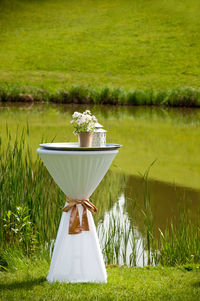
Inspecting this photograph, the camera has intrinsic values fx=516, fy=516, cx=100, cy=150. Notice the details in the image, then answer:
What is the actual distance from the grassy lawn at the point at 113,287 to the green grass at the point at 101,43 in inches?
962

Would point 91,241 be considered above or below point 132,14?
below

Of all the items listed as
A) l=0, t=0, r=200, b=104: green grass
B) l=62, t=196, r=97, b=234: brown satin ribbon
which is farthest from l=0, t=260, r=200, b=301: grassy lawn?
l=0, t=0, r=200, b=104: green grass

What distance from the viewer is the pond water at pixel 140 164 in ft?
19.6

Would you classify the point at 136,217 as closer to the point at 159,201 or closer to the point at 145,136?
the point at 159,201

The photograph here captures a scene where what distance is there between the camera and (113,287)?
376cm

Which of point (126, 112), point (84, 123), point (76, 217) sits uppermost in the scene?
point (84, 123)

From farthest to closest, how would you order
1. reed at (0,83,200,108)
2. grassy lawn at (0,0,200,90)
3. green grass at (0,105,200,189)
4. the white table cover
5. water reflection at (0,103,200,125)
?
grassy lawn at (0,0,200,90), reed at (0,83,200,108), water reflection at (0,103,200,125), green grass at (0,105,200,189), the white table cover

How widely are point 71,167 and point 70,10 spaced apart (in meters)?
49.1

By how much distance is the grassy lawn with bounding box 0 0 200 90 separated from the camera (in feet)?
117

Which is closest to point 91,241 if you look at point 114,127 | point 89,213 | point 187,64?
point 89,213

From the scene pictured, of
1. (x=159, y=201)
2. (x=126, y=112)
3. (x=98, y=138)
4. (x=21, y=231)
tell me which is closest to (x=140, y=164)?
(x=159, y=201)

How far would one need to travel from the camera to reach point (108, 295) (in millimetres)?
3590

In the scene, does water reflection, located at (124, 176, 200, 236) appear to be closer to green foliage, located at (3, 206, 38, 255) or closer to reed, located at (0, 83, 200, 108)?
green foliage, located at (3, 206, 38, 255)

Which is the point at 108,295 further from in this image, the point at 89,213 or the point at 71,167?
the point at 71,167
